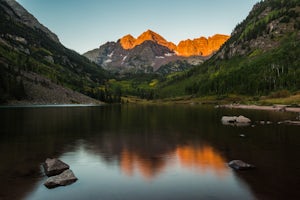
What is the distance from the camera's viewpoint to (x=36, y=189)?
2439 cm

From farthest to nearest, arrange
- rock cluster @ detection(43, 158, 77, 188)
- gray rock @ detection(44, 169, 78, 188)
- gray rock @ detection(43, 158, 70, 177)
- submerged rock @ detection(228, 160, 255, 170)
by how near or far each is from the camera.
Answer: submerged rock @ detection(228, 160, 255, 170) → gray rock @ detection(43, 158, 70, 177) → rock cluster @ detection(43, 158, 77, 188) → gray rock @ detection(44, 169, 78, 188)

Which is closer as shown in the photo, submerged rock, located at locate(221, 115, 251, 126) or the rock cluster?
the rock cluster

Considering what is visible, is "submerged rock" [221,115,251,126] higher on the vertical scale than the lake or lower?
higher

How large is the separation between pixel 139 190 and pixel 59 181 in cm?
762

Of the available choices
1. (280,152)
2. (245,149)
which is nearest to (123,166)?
(245,149)

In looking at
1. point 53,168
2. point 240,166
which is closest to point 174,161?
point 240,166

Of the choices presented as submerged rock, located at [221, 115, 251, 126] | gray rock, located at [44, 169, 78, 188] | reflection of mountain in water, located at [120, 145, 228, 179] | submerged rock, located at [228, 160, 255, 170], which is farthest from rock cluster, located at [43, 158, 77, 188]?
submerged rock, located at [221, 115, 251, 126]

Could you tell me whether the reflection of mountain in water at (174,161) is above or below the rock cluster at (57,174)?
below

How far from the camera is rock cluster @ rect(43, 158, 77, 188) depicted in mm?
25453

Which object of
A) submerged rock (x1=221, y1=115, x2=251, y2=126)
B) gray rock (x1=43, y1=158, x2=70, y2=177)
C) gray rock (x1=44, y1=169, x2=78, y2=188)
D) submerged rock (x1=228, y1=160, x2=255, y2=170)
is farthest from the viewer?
submerged rock (x1=221, y1=115, x2=251, y2=126)

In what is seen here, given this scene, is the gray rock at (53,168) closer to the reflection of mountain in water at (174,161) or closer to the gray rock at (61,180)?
the gray rock at (61,180)

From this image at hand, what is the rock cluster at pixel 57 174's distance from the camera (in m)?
25.5

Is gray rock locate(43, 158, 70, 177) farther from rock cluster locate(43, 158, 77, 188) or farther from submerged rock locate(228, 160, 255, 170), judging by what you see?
submerged rock locate(228, 160, 255, 170)

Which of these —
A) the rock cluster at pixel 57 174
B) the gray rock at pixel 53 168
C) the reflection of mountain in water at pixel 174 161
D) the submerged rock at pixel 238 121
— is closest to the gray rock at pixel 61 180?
the rock cluster at pixel 57 174
